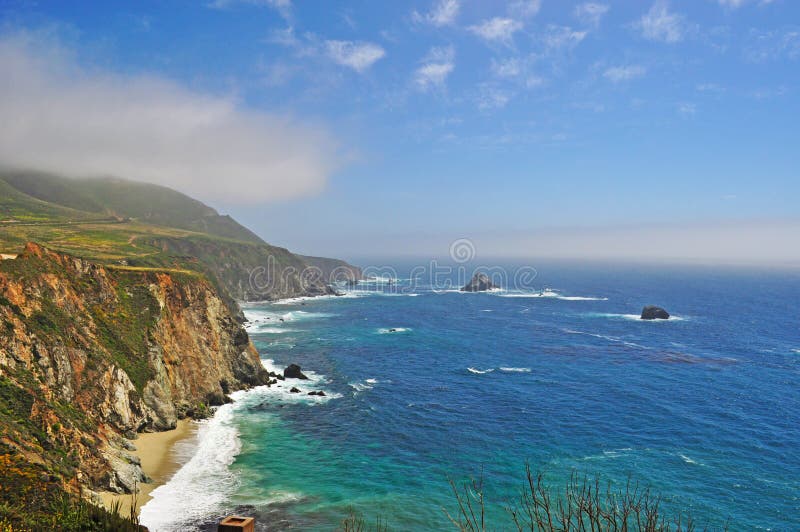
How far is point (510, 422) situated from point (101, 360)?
50212 millimetres

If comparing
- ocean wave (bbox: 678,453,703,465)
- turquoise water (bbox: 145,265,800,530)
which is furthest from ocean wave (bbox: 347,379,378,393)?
ocean wave (bbox: 678,453,703,465)

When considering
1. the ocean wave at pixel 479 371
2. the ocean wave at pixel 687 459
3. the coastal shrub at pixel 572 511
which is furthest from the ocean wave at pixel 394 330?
the ocean wave at pixel 687 459

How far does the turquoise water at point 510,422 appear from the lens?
41.2 m

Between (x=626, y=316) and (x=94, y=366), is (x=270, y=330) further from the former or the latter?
(x=626, y=316)

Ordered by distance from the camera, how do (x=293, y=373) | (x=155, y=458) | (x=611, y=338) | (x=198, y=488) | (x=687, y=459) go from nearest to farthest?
(x=198, y=488) → (x=155, y=458) → (x=687, y=459) → (x=293, y=373) → (x=611, y=338)

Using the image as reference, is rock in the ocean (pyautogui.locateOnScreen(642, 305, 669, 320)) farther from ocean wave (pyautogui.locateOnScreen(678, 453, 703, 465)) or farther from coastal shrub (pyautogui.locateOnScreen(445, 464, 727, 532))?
coastal shrub (pyautogui.locateOnScreen(445, 464, 727, 532))

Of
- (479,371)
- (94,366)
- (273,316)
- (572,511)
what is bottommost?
(572,511)

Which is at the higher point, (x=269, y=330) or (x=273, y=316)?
(x=273, y=316)

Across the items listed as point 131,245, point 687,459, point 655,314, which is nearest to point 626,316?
point 655,314

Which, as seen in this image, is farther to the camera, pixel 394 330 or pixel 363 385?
pixel 394 330

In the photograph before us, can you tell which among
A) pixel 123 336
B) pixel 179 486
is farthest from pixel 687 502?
pixel 123 336

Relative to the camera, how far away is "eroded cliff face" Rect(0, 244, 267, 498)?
3716 centimetres

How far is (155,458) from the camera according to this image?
153 ft

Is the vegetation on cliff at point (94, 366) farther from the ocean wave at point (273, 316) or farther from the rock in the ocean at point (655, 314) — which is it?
the rock in the ocean at point (655, 314)
